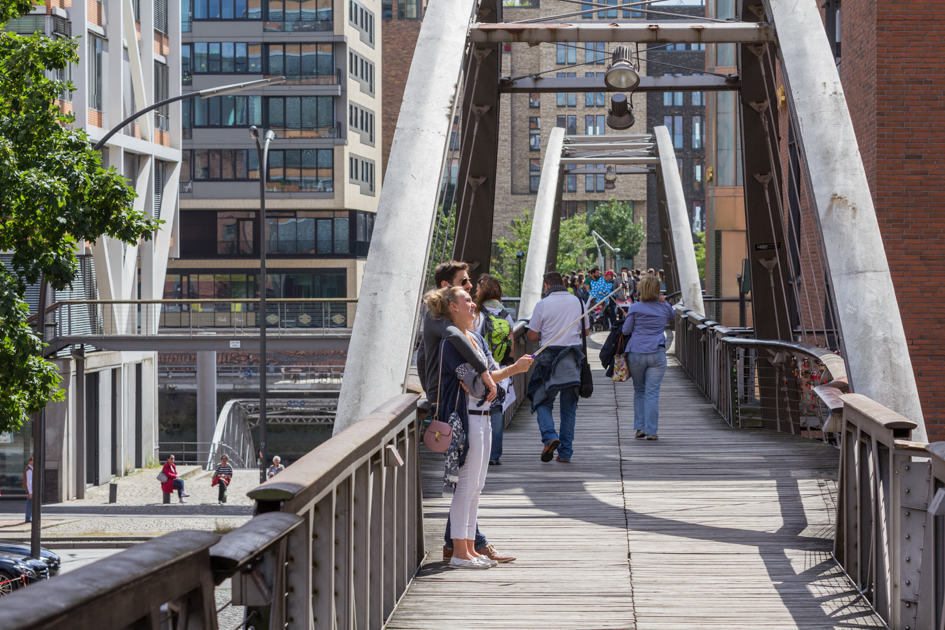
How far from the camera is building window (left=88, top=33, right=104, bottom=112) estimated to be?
3538cm

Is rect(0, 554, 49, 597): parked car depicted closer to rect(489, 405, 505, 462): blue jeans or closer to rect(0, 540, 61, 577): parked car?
rect(0, 540, 61, 577): parked car

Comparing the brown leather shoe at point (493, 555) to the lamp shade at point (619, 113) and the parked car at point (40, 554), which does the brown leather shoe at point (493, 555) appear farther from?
the parked car at point (40, 554)

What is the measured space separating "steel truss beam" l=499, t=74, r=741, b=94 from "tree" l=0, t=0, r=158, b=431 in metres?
5.64

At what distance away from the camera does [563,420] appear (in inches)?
385

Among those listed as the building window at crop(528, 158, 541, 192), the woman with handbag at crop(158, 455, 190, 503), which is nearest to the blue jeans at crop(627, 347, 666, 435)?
the woman with handbag at crop(158, 455, 190, 503)

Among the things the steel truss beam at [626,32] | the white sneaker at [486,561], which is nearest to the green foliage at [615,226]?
the steel truss beam at [626,32]

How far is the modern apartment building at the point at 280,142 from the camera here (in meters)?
59.5

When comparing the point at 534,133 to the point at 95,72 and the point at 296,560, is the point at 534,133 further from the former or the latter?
the point at 296,560

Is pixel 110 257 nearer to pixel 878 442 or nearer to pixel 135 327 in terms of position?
pixel 135 327

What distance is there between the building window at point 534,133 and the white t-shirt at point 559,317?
9076 cm

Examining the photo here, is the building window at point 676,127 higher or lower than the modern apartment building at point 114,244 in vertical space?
higher

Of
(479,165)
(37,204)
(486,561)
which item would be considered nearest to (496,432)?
(486,561)

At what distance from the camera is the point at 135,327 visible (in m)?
36.1

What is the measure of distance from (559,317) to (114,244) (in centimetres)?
3018
